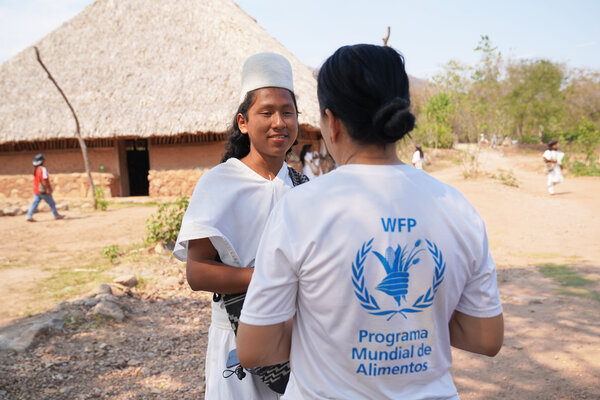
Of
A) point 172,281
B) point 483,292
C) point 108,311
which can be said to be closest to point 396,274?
point 483,292

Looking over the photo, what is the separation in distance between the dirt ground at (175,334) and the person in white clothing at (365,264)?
2420mm

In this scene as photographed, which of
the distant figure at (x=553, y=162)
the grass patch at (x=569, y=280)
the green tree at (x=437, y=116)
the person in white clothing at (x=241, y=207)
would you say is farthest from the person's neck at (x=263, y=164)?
the green tree at (x=437, y=116)

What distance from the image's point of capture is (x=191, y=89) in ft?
42.7

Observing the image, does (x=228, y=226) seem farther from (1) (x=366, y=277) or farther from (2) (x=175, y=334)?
(2) (x=175, y=334)

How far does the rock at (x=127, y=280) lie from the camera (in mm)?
5152

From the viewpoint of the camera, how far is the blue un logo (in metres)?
0.93

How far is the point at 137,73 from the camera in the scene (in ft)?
44.9

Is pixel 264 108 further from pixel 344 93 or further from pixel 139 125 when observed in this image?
pixel 139 125

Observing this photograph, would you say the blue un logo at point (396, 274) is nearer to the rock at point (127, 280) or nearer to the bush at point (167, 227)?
the rock at point (127, 280)

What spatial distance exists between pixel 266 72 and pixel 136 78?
13.2 meters

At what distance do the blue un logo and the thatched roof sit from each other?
11.3 meters

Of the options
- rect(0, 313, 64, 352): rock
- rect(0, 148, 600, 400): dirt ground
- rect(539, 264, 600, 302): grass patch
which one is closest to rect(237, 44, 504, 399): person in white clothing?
rect(0, 148, 600, 400): dirt ground

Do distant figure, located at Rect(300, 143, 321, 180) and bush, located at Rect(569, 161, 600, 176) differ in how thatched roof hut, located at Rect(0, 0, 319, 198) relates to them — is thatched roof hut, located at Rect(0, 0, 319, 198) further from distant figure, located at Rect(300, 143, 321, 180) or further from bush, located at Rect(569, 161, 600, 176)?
bush, located at Rect(569, 161, 600, 176)

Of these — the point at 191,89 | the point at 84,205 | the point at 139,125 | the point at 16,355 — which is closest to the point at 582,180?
the point at 191,89
